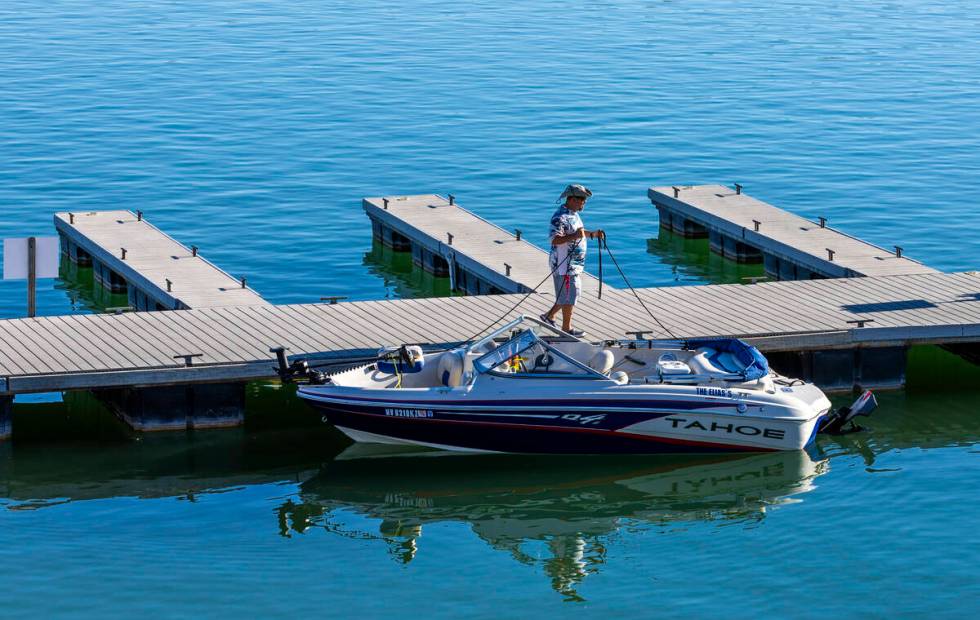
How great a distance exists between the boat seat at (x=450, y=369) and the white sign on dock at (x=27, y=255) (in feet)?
18.3

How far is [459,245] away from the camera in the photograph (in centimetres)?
2797

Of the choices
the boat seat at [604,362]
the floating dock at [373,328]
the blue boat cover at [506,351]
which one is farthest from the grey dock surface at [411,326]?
the blue boat cover at [506,351]

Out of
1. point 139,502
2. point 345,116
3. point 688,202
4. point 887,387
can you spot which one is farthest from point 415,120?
point 139,502

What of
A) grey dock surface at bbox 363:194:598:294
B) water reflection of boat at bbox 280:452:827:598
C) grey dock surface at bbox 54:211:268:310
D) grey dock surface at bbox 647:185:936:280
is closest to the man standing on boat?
water reflection of boat at bbox 280:452:827:598

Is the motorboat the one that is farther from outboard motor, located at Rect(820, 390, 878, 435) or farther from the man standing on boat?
the man standing on boat

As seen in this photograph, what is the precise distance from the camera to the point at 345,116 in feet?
141

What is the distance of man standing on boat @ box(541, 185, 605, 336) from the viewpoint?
2106 centimetres

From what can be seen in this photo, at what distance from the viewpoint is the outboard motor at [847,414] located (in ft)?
68.8

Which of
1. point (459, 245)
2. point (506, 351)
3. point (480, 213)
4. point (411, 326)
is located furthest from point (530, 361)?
point (480, 213)

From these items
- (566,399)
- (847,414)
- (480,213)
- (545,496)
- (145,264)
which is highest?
(480,213)

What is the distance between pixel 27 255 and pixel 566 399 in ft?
24.6

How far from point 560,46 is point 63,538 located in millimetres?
38797

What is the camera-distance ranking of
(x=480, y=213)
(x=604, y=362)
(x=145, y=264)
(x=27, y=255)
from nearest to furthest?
(x=604, y=362)
(x=27, y=255)
(x=145, y=264)
(x=480, y=213)

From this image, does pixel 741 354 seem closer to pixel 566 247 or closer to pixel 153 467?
pixel 566 247
